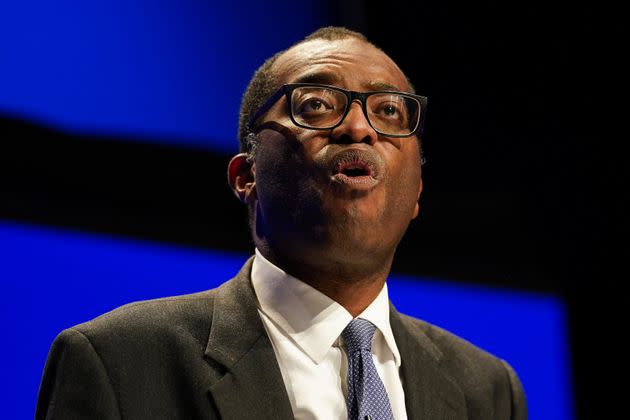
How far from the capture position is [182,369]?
4.93ft

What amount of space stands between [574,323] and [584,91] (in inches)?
29.9

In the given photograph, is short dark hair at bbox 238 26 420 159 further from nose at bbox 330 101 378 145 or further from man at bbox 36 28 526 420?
nose at bbox 330 101 378 145

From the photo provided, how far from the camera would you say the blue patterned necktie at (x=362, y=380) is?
152cm

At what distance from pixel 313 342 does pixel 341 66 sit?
1.81ft

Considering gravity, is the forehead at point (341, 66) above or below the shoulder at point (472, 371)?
above

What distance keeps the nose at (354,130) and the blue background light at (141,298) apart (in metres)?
0.85

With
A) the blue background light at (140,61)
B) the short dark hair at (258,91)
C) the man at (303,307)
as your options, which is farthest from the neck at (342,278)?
the blue background light at (140,61)

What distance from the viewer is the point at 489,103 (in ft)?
9.23

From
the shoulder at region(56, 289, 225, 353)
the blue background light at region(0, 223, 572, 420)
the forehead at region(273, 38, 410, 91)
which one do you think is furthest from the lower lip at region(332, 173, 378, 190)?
the blue background light at region(0, 223, 572, 420)

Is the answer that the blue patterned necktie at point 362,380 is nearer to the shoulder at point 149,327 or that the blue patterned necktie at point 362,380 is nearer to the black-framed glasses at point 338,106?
the shoulder at point 149,327

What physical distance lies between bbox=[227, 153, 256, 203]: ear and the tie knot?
1.15ft

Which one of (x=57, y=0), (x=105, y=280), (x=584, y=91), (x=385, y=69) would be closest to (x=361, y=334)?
(x=385, y=69)

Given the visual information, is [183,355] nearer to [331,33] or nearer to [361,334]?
[361,334]

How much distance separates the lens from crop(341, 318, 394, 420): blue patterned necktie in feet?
4.99
